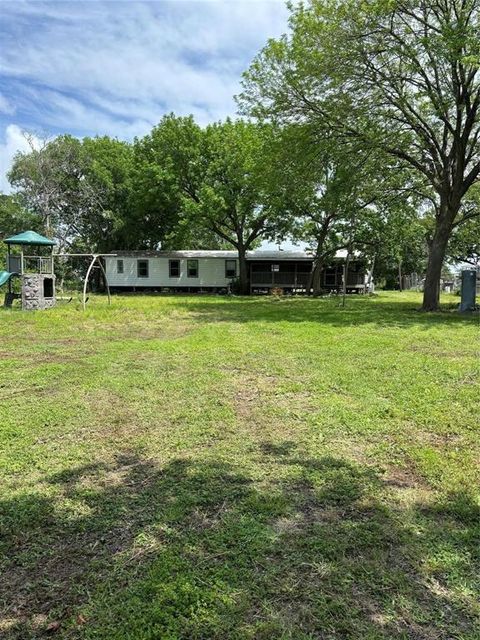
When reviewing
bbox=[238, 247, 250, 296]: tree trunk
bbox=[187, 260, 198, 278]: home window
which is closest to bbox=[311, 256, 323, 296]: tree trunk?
bbox=[238, 247, 250, 296]: tree trunk

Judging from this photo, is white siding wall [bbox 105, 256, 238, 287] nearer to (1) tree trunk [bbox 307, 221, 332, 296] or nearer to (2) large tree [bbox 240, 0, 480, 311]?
(1) tree trunk [bbox 307, 221, 332, 296]

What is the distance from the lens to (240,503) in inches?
113

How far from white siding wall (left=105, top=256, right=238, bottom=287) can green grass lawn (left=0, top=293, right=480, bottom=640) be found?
896 inches

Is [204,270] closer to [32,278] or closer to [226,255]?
[226,255]

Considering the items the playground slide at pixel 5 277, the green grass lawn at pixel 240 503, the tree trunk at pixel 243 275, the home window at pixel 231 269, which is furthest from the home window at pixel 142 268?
the green grass lawn at pixel 240 503

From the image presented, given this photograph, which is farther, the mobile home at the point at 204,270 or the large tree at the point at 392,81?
the mobile home at the point at 204,270

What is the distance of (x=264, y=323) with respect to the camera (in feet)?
38.8

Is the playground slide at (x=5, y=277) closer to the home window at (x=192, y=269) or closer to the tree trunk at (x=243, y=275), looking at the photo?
the tree trunk at (x=243, y=275)

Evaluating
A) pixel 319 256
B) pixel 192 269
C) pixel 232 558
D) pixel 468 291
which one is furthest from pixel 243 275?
pixel 232 558

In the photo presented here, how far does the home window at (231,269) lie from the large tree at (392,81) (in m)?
14.0

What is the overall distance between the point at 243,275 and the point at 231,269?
2.45m

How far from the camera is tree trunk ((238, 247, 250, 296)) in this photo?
26997 mm

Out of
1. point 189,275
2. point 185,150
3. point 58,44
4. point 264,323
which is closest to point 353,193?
point 264,323

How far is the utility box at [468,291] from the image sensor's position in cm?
1445
